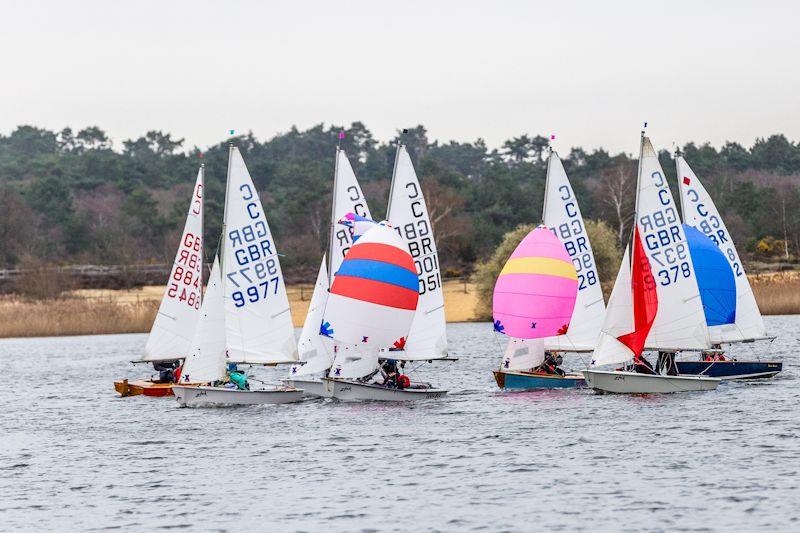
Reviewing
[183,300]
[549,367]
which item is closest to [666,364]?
[549,367]

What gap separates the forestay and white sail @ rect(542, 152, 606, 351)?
9440 mm

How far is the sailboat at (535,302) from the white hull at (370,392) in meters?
4.32

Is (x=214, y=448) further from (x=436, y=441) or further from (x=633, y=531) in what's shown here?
(x=633, y=531)

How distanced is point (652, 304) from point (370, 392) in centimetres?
921

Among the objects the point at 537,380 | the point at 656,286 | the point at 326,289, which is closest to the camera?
the point at 656,286

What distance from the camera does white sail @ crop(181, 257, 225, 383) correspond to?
42.8 m

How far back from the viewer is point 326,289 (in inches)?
1827

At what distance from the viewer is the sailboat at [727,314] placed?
4878 centimetres

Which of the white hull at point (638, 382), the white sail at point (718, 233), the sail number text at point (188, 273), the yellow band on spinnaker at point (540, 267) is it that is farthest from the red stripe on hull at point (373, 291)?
the white sail at point (718, 233)

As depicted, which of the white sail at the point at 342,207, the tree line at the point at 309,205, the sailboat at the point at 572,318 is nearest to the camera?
the white sail at the point at 342,207

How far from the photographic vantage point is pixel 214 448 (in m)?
36.8

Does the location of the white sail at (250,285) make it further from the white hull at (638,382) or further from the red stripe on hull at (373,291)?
the white hull at (638,382)

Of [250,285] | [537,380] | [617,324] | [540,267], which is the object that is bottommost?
[537,380]

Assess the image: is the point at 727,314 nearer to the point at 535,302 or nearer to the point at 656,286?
the point at 656,286
